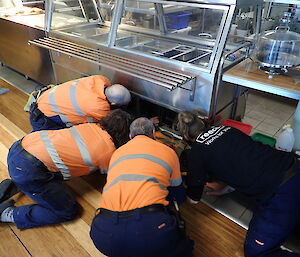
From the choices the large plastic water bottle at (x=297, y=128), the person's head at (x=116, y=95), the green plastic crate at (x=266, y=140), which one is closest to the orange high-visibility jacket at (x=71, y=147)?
the person's head at (x=116, y=95)

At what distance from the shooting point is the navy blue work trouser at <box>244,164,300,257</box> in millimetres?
1245

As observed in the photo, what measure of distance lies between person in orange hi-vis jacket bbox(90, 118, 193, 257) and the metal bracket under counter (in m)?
0.57

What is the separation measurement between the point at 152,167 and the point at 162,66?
0.94 meters

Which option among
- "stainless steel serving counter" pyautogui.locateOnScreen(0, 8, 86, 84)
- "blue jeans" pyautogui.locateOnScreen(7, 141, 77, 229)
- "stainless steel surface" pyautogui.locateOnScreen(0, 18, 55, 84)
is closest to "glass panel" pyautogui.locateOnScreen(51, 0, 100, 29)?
"stainless steel serving counter" pyautogui.locateOnScreen(0, 8, 86, 84)

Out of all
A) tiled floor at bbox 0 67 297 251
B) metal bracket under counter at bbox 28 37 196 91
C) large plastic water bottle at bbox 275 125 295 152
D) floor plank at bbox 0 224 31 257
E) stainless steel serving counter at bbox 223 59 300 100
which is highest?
stainless steel serving counter at bbox 223 59 300 100

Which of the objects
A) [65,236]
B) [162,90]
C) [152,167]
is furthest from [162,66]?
[65,236]

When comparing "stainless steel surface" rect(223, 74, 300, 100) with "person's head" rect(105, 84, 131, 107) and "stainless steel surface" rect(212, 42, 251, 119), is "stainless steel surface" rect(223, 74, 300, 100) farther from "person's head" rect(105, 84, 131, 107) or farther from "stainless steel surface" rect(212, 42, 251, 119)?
"person's head" rect(105, 84, 131, 107)

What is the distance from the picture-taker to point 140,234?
1.08 meters

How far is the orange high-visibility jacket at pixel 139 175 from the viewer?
1121 millimetres

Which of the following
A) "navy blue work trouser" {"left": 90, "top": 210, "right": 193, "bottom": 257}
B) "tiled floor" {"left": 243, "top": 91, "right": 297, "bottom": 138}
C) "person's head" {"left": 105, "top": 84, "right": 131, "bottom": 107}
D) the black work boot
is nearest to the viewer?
"navy blue work trouser" {"left": 90, "top": 210, "right": 193, "bottom": 257}

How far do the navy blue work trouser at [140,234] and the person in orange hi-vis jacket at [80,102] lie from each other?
0.94 metres

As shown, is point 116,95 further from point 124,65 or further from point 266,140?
point 266,140

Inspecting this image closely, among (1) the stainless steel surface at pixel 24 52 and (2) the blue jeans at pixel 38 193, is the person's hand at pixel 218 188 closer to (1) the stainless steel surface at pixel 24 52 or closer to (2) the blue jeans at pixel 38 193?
(2) the blue jeans at pixel 38 193

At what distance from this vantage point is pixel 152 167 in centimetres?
118
